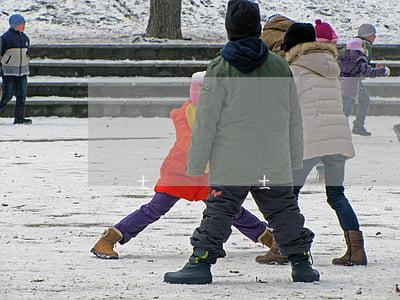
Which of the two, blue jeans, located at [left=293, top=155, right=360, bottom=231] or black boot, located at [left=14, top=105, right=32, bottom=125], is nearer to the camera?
blue jeans, located at [left=293, top=155, right=360, bottom=231]

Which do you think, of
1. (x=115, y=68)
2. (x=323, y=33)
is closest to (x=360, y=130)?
(x=115, y=68)

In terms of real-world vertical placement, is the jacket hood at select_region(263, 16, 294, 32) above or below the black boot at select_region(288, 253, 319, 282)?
above

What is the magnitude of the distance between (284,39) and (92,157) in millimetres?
6181

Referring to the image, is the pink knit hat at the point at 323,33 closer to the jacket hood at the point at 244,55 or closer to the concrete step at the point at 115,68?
the jacket hood at the point at 244,55

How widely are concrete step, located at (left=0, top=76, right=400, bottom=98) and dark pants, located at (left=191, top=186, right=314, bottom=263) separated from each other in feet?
43.7

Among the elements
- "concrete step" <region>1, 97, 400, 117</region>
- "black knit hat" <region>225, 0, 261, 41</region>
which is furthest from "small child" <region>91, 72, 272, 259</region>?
"concrete step" <region>1, 97, 400, 117</region>

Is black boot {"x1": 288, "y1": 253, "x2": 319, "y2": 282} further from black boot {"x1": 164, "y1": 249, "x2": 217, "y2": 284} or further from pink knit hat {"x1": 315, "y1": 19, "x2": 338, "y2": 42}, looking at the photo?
pink knit hat {"x1": 315, "y1": 19, "x2": 338, "y2": 42}

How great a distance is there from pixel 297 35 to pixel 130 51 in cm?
1382

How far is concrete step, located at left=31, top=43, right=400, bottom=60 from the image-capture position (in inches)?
813

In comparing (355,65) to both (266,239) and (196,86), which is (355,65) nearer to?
(266,239)

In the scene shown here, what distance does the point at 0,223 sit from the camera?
8406 millimetres

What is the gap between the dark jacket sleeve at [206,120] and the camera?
6109 millimetres

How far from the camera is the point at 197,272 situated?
6.26m

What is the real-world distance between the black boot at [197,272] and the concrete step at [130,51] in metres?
14.6
